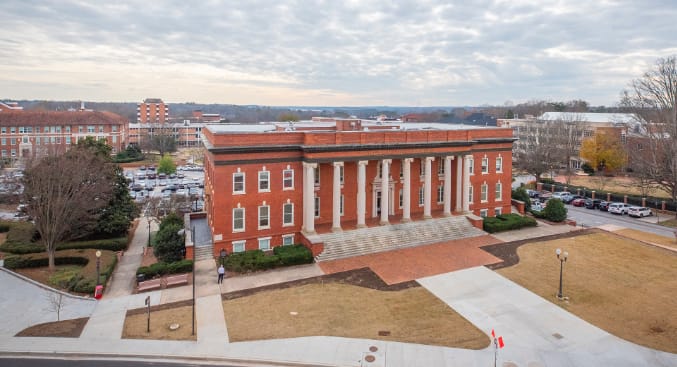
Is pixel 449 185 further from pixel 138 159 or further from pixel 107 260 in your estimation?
pixel 138 159

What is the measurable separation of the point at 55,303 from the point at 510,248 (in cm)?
3290

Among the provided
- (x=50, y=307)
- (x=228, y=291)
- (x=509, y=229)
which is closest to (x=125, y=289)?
(x=50, y=307)

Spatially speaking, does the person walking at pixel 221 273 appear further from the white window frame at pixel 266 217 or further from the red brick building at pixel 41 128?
the red brick building at pixel 41 128

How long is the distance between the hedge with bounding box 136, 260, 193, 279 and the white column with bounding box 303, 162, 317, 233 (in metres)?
9.65

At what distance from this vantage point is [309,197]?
Answer: 35.6 metres

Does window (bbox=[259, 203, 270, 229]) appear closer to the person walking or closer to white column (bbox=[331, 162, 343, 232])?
white column (bbox=[331, 162, 343, 232])

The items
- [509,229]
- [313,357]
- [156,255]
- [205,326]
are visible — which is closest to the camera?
[313,357]

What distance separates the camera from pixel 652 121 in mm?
57625

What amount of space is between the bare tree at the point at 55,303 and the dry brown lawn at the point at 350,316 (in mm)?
8939

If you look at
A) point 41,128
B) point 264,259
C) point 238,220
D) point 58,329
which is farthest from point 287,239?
point 41,128

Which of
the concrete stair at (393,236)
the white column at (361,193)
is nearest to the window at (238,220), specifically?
the concrete stair at (393,236)

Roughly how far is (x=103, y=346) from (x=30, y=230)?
2287 centimetres

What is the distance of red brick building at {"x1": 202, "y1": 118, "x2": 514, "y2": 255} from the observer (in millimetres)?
34438

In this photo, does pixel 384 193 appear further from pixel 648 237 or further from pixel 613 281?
pixel 648 237
